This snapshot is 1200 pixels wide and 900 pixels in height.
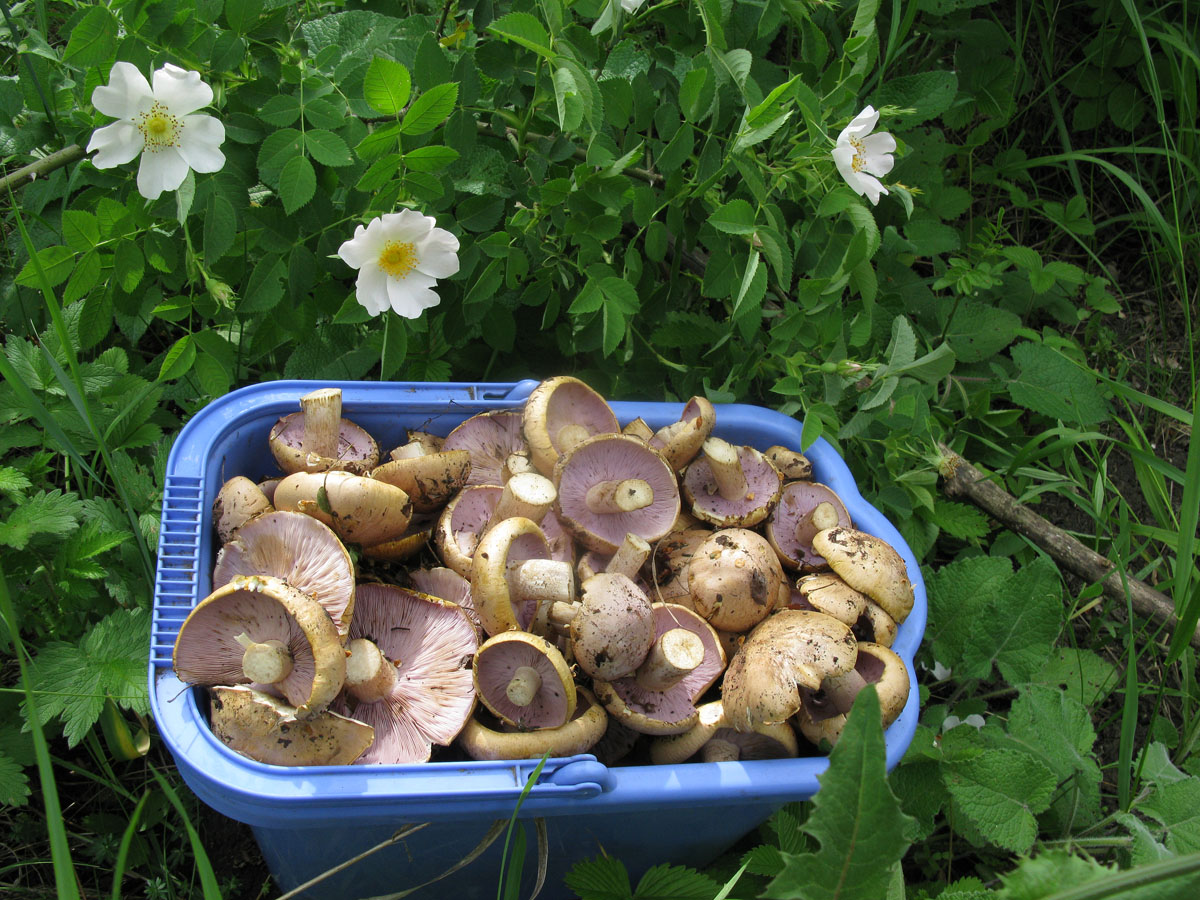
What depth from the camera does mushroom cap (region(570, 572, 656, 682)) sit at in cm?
162

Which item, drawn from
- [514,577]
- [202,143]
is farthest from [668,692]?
[202,143]

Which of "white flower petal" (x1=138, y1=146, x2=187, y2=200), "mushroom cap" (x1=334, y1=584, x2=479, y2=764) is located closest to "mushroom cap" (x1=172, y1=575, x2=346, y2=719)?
"mushroom cap" (x1=334, y1=584, x2=479, y2=764)

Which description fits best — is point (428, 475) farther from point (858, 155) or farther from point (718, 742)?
point (858, 155)

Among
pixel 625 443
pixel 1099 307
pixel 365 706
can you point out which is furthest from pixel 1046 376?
pixel 365 706

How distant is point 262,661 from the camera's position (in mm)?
1490

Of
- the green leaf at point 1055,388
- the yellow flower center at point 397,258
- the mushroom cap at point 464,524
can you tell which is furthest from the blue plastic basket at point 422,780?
the green leaf at point 1055,388

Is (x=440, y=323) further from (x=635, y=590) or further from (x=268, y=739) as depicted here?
(x=268, y=739)

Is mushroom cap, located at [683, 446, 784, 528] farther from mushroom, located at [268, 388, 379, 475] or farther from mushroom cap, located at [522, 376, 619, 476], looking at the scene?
mushroom, located at [268, 388, 379, 475]

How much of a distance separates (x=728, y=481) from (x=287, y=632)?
943 millimetres

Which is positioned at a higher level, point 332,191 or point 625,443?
point 332,191

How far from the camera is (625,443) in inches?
74.6

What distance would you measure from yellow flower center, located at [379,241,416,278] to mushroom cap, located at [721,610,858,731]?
0.96 metres

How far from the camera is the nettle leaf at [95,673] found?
172cm

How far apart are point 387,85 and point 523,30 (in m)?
0.26
